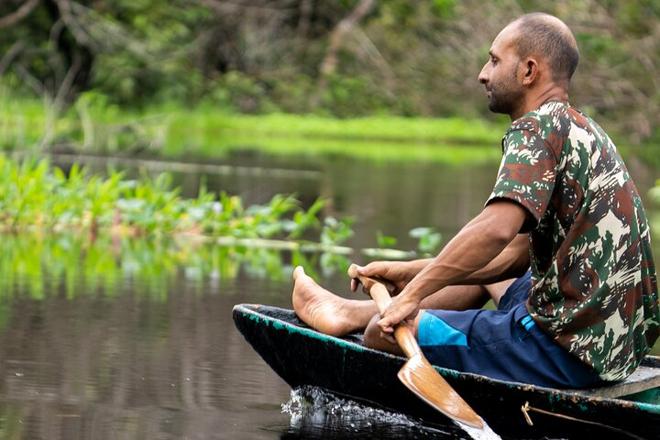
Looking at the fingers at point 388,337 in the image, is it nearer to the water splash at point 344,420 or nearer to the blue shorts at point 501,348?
the blue shorts at point 501,348

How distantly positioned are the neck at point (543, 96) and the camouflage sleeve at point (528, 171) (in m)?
0.16

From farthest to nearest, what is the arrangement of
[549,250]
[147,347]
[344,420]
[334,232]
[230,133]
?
[230,133]
[334,232]
[147,347]
[344,420]
[549,250]

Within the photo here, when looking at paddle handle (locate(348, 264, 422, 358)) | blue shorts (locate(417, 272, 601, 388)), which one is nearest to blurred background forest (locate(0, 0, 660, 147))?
paddle handle (locate(348, 264, 422, 358))

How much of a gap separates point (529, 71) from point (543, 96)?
0.30ft

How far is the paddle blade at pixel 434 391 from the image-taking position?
4312 millimetres

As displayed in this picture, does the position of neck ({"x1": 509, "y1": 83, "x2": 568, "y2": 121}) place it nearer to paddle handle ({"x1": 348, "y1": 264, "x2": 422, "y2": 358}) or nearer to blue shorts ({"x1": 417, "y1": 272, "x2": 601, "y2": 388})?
blue shorts ({"x1": 417, "y1": 272, "x2": 601, "y2": 388})

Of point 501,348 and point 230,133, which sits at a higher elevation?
point 501,348

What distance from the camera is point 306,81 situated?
37.7 metres

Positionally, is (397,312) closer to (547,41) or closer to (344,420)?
(344,420)

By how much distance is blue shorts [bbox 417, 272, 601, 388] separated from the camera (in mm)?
4484

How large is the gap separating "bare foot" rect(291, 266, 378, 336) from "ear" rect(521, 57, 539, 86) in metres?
1.02

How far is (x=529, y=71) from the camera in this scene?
4.46 metres

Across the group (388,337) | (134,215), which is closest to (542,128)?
(388,337)

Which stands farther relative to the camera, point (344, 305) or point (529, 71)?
point (344, 305)
